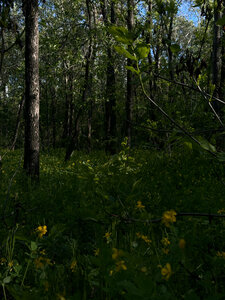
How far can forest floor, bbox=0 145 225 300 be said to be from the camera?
1.19 m

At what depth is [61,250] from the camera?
234 centimetres

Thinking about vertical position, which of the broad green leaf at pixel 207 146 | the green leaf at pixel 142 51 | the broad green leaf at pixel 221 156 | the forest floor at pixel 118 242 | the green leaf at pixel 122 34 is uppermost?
the green leaf at pixel 122 34

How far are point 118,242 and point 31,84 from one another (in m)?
5.25

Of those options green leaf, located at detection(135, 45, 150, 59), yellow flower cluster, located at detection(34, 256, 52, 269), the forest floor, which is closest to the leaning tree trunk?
the forest floor

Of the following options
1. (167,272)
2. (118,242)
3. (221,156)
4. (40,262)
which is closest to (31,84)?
(118,242)

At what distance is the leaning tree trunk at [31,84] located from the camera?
661 cm

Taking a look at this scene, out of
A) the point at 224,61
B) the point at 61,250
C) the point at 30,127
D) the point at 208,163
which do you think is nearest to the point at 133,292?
the point at 61,250

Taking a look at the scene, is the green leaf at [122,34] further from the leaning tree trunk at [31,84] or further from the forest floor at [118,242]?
the leaning tree trunk at [31,84]

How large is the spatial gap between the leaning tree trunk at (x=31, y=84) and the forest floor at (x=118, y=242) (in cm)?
86

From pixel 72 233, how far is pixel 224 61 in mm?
9000

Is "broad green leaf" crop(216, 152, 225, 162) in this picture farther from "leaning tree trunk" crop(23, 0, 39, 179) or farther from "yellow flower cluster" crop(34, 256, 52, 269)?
"leaning tree trunk" crop(23, 0, 39, 179)

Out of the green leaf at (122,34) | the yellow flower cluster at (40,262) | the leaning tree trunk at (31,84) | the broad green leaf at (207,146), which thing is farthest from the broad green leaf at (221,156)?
the leaning tree trunk at (31,84)

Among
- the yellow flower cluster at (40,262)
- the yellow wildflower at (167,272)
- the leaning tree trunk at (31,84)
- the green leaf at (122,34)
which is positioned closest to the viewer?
the yellow wildflower at (167,272)

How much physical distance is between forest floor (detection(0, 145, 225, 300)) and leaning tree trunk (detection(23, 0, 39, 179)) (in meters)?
0.86
